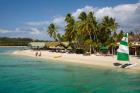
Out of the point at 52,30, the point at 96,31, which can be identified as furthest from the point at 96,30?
the point at 52,30

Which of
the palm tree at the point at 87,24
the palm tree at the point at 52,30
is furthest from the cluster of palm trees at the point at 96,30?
the palm tree at the point at 52,30

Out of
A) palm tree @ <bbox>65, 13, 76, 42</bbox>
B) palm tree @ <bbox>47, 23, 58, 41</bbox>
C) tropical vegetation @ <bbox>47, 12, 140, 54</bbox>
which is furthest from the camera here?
palm tree @ <bbox>47, 23, 58, 41</bbox>

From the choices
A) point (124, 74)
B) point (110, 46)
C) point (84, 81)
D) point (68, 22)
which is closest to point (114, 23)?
point (110, 46)

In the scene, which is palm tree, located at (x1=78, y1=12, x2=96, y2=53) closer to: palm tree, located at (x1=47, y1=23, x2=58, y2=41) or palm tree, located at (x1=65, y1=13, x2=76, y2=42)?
palm tree, located at (x1=65, y1=13, x2=76, y2=42)

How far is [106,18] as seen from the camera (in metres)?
65.7

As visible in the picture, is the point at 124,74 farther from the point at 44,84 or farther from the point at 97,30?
the point at 97,30

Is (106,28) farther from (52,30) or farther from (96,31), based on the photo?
(52,30)

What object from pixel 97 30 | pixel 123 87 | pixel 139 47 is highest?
pixel 97 30

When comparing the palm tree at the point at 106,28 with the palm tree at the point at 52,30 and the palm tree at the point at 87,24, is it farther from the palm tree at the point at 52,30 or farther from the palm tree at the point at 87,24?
the palm tree at the point at 52,30

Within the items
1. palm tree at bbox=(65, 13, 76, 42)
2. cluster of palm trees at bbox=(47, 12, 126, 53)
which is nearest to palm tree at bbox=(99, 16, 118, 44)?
cluster of palm trees at bbox=(47, 12, 126, 53)

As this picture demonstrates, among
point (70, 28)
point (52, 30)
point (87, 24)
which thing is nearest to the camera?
point (87, 24)

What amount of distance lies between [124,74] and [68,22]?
48023 mm

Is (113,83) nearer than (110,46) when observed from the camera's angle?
Yes

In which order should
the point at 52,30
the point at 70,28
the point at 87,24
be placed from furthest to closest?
1. the point at 52,30
2. the point at 70,28
3. the point at 87,24
